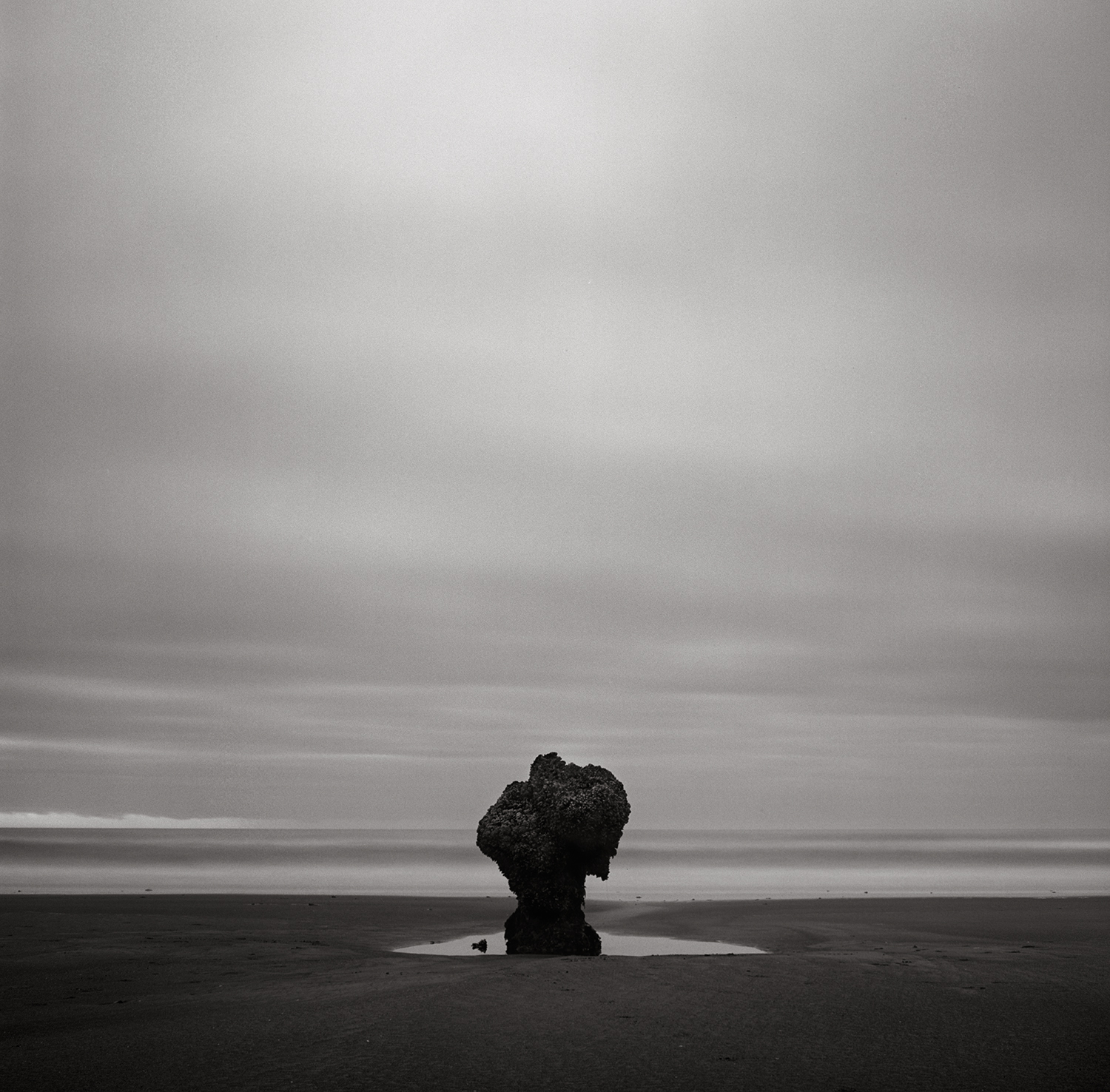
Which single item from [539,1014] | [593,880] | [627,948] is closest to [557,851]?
[627,948]

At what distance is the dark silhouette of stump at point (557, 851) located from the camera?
832 inches

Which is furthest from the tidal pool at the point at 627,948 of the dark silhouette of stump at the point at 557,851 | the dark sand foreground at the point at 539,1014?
the dark sand foreground at the point at 539,1014

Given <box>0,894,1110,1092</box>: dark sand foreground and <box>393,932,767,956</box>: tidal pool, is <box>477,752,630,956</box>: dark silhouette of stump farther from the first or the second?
<box>0,894,1110,1092</box>: dark sand foreground

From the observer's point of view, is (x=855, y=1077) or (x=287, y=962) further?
(x=287, y=962)

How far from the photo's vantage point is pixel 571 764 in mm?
22250

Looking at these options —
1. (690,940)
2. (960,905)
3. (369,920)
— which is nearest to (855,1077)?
(690,940)

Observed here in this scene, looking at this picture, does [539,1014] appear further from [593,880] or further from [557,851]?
[593,880]

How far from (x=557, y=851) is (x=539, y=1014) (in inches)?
281

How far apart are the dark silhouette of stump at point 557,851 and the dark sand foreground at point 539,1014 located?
1.47m

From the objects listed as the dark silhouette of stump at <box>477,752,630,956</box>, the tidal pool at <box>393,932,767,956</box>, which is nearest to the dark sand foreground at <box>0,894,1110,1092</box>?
the tidal pool at <box>393,932,767,956</box>

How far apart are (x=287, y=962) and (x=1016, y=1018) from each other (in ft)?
36.8

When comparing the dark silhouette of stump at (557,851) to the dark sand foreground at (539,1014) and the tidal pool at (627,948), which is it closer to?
the tidal pool at (627,948)

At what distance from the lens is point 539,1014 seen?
14172 millimetres

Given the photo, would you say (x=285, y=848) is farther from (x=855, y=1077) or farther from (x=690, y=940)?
(x=855, y=1077)
